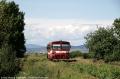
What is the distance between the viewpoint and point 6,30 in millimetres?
59344

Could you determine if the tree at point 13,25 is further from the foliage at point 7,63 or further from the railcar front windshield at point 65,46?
the foliage at point 7,63

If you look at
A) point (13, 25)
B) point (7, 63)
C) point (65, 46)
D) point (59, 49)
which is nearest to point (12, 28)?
point (13, 25)

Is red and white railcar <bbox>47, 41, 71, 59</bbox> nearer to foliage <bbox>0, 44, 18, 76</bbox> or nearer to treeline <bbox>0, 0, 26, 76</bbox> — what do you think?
treeline <bbox>0, 0, 26, 76</bbox>

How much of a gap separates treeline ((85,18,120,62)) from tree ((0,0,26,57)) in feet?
38.0

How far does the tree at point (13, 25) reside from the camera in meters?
58.8

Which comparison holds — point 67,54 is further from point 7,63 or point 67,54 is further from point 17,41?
point 7,63

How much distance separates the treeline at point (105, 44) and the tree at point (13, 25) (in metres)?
11.6

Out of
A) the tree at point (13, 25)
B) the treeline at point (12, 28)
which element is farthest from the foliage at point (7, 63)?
the tree at point (13, 25)

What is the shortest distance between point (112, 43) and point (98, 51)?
2.35m

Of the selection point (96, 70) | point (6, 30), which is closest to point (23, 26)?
point (6, 30)

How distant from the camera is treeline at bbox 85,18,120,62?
58.4 metres

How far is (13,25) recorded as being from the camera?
221 feet

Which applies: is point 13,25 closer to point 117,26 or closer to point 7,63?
point 117,26

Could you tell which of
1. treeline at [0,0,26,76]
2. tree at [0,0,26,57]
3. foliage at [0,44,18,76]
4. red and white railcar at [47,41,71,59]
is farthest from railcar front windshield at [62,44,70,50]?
foliage at [0,44,18,76]
